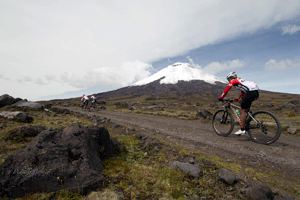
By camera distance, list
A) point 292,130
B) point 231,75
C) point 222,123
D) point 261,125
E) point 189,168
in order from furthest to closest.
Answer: point 222,123
point 292,130
point 231,75
point 261,125
point 189,168

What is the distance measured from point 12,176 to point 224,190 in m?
4.96

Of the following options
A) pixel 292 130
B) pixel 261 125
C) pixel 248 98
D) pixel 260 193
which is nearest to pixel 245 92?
pixel 248 98

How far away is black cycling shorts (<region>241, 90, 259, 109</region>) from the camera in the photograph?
6.72 meters

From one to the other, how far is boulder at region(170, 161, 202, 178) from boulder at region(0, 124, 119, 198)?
2199 millimetres

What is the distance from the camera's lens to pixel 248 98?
6.82 meters

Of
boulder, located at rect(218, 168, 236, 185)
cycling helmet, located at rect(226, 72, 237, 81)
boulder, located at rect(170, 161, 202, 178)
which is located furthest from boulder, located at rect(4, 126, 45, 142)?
cycling helmet, located at rect(226, 72, 237, 81)

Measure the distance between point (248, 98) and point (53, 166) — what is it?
26.6 ft

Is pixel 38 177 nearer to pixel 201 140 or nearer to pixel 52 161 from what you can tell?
pixel 52 161

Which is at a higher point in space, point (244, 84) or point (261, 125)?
point (244, 84)

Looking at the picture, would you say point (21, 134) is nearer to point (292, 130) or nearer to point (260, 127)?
point (260, 127)

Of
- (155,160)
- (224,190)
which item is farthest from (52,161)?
(224,190)

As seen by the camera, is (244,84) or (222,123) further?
(222,123)

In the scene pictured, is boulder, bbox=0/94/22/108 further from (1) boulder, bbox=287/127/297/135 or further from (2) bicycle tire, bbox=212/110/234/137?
(1) boulder, bbox=287/127/297/135

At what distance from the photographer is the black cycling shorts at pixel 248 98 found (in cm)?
672
